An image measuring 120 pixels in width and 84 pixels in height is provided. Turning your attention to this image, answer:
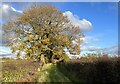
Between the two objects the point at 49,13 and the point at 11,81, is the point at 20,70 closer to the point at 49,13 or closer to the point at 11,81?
the point at 11,81

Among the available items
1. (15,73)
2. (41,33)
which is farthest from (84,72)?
(41,33)

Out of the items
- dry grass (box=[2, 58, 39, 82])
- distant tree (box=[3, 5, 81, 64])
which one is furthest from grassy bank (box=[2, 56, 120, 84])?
distant tree (box=[3, 5, 81, 64])

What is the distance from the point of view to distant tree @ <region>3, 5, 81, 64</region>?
72.7 ft

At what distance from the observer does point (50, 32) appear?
78.0 feet

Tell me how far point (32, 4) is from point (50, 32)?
115 inches

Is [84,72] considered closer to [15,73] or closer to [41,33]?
[15,73]

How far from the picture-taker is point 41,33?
2331 cm

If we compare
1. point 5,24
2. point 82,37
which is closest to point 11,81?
point 5,24

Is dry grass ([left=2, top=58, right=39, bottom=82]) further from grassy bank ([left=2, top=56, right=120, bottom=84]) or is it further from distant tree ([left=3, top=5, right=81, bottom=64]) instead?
distant tree ([left=3, top=5, right=81, bottom=64])

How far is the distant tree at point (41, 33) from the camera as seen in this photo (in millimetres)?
22172

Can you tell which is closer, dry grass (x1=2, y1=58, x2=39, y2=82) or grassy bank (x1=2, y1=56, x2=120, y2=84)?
grassy bank (x1=2, y1=56, x2=120, y2=84)

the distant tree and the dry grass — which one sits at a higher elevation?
the distant tree

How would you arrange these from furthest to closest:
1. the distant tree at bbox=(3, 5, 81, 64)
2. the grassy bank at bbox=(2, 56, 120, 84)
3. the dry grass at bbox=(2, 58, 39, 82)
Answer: the distant tree at bbox=(3, 5, 81, 64)
the dry grass at bbox=(2, 58, 39, 82)
the grassy bank at bbox=(2, 56, 120, 84)

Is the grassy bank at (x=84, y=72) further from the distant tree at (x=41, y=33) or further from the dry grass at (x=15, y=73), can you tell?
the distant tree at (x=41, y=33)
